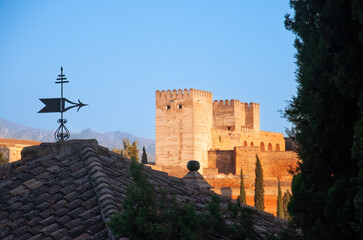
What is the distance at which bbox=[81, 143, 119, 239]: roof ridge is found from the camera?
15.8ft

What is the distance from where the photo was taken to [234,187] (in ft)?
144

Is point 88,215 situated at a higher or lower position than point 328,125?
lower

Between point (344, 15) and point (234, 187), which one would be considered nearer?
point (344, 15)

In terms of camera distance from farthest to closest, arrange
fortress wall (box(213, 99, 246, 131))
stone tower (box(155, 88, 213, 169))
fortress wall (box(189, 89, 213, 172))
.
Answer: fortress wall (box(213, 99, 246, 131))
fortress wall (box(189, 89, 213, 172))
stone tower (box(155, 88, 213, 169))

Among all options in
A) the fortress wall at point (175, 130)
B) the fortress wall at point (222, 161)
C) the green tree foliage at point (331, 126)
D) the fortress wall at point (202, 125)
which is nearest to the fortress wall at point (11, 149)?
the fortress wall at point (175, 130)

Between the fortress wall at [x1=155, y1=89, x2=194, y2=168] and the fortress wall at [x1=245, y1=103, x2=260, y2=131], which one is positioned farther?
the fortress wall at [x1=245, y1=103, x2=260, y2=131]

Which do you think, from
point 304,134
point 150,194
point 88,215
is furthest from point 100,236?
point 304,134

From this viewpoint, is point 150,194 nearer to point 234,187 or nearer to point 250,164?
point 234,187

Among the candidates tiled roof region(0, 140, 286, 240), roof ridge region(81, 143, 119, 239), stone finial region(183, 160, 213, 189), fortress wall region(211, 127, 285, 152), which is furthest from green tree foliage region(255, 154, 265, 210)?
roof ridge region(81, 143, 119, 239)

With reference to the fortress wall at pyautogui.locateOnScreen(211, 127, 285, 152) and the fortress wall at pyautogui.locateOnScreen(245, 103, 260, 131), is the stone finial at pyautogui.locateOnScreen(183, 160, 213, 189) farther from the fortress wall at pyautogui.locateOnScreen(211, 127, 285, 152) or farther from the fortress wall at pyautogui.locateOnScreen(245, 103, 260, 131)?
the fortress wall at pyautogui.locateOnScreen(245, 103, 260, 131)

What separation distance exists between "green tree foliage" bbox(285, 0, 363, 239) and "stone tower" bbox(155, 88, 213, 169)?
43816 millimetres

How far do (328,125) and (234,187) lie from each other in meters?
40.4

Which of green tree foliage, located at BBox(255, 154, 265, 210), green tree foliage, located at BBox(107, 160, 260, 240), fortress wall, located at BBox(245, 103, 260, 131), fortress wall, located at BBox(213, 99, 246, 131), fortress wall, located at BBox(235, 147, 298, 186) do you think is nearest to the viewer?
green tree foliage, located at BBox(107, 160, 260, 240)

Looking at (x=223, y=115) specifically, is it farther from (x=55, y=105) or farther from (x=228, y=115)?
(x=55, y=105)
